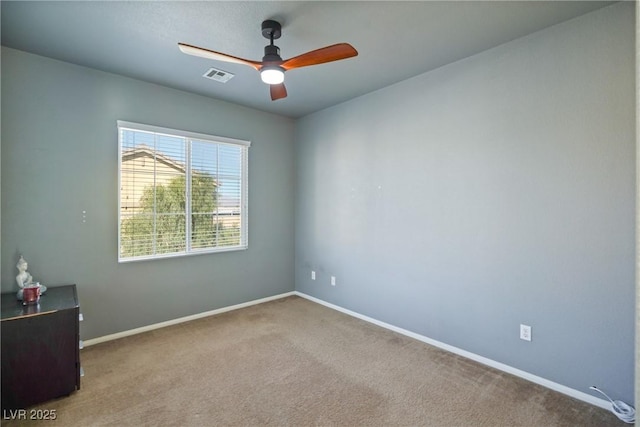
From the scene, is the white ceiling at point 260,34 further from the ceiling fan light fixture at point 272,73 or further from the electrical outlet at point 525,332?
A: the electrical outlet at point 525,332

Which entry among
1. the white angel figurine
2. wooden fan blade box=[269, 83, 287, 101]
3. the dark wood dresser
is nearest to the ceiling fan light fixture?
wooden fan blade box=[269, 83, 287, 101]

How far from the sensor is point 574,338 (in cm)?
225

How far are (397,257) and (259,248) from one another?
197 centimetres

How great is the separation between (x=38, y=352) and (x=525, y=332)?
362 centimetres

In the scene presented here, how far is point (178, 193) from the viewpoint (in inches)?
143

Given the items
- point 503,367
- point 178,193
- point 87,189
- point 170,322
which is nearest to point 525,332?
point 503,367

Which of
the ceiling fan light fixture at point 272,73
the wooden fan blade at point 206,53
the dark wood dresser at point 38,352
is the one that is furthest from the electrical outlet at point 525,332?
the dark wood dresser at point 38,352

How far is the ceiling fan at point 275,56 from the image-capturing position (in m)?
2.01

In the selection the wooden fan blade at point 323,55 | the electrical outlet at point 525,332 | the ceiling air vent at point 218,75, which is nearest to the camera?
the wooden fan blade at point 323,55

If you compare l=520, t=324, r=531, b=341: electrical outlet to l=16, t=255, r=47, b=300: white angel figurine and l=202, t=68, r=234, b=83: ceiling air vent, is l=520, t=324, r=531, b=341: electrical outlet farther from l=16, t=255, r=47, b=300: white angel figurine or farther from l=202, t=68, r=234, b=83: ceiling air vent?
l=16, t=255, r=47, b=300: white angel figurine

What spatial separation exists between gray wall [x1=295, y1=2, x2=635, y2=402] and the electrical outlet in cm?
4

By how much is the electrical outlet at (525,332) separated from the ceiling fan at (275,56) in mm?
2447

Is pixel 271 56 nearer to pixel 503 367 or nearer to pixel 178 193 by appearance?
pixel 178 193

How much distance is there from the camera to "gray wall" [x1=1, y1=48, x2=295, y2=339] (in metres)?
2.70
